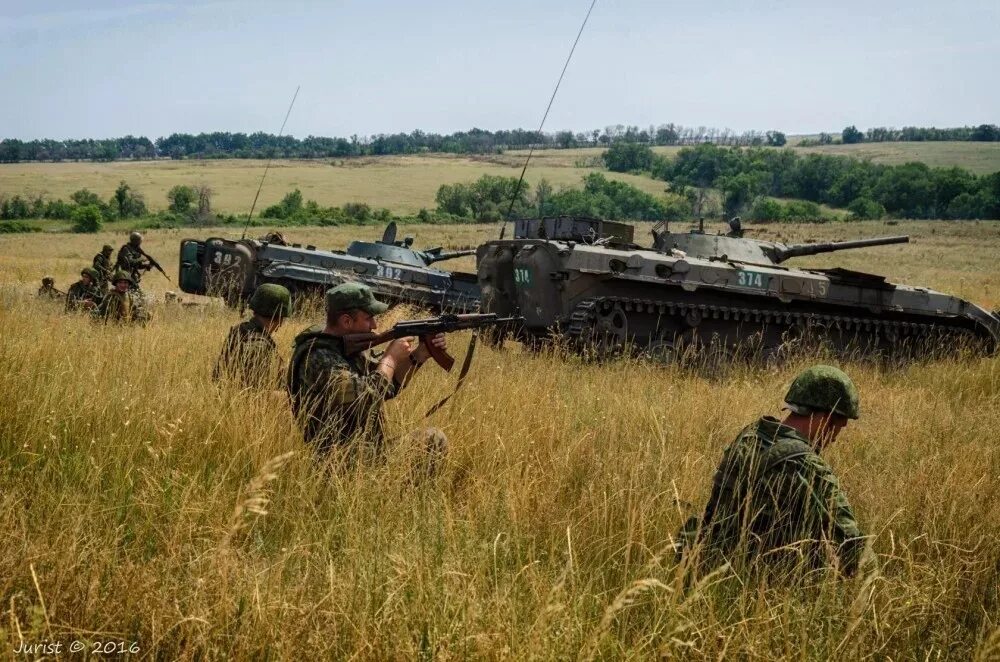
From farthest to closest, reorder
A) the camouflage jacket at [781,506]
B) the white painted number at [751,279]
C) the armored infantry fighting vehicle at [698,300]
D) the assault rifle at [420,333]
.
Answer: the white painted number at [751,279], the armored infantry fighting vehicle at [698,300], the assault rifle at [420,333], the camouflage jacket at [781,506]

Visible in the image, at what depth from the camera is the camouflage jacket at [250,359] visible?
599 cm

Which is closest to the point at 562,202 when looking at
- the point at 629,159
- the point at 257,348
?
the point at 629,159

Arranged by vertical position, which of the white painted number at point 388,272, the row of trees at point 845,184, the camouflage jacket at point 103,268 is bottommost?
the white painted number at point 388,272

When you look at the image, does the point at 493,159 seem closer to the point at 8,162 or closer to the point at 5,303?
the point at 8,162

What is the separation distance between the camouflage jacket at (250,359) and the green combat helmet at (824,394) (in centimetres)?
308

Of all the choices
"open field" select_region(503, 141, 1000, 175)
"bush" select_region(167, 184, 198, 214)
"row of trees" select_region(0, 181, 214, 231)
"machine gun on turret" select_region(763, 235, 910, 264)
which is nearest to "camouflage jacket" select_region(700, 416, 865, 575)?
"machine gun on turret" select_region(763, 235, 910, 264)

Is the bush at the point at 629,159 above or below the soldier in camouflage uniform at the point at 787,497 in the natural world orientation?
above

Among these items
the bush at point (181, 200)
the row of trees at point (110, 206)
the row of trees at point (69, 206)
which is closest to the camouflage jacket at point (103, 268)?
the row of trees at point (110, 206)

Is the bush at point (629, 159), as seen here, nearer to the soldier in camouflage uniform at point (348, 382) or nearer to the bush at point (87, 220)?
the bush at point (87, 220)

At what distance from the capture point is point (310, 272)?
1631 centimetres

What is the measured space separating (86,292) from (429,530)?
1108 centimetres

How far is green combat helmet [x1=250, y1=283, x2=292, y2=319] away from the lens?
21.5ft

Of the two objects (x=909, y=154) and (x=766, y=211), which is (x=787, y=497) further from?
(x=909, y=154)

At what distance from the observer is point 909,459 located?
6559mm
